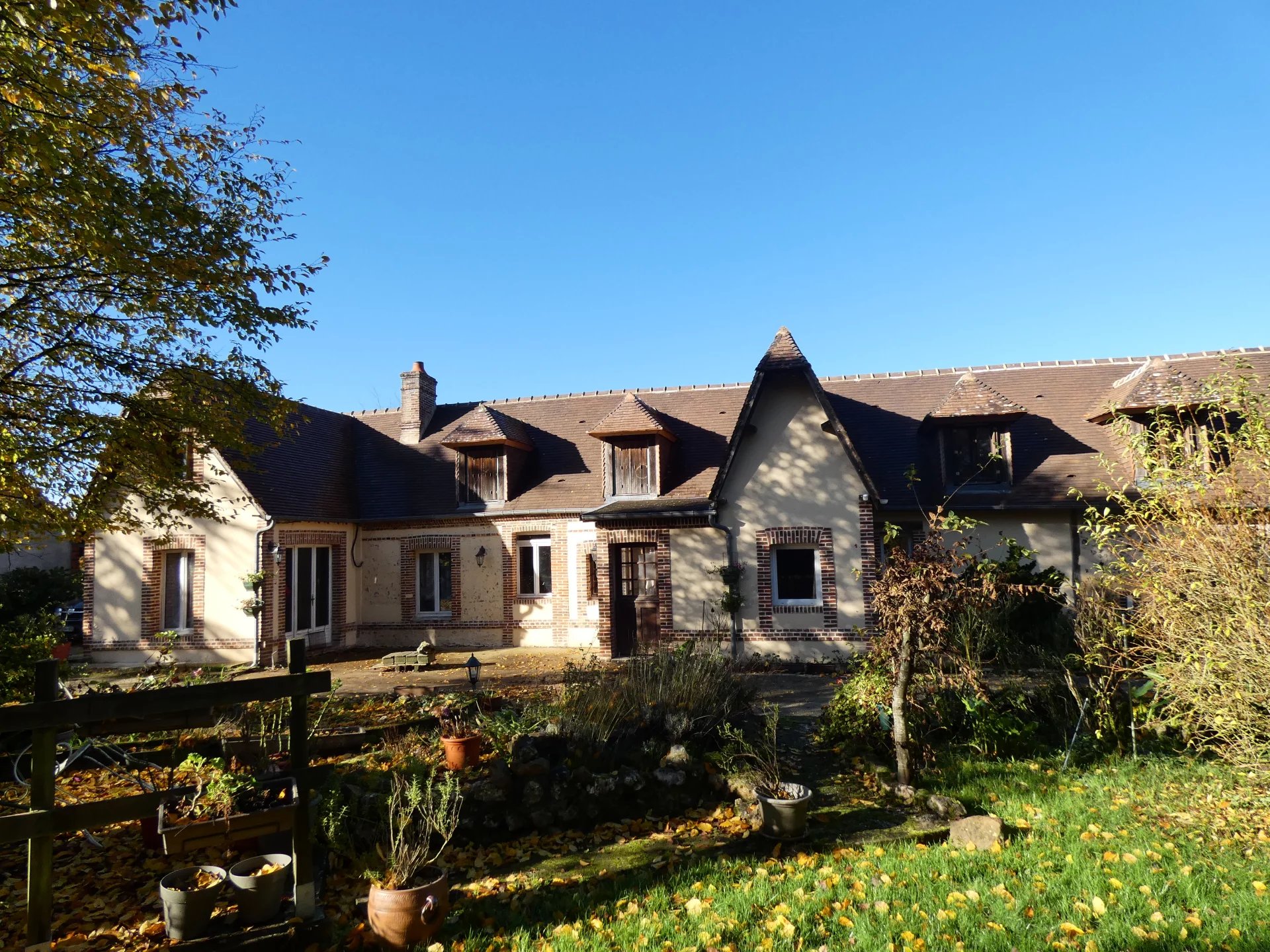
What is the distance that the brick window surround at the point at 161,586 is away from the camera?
15047 millimetres

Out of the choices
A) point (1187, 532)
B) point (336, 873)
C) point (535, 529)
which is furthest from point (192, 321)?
point (1187, 532)

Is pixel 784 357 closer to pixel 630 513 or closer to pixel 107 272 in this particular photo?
pixel 630 513

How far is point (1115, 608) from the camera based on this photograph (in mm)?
7828

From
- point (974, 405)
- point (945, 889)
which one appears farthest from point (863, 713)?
point (974, 405)

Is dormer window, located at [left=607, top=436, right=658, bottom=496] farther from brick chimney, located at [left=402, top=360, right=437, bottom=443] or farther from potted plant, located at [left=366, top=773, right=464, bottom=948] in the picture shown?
potted plant, located at [left=366, top=773, right=464, bottom=948]

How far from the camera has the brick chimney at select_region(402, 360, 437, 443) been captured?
19.5m

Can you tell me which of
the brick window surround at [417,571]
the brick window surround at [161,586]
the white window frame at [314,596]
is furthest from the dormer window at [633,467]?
the brick window surround at [161,586]

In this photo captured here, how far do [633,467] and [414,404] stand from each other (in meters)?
7.22

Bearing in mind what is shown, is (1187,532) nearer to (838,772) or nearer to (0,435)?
(838,772)

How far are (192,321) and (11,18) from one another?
3.49 m

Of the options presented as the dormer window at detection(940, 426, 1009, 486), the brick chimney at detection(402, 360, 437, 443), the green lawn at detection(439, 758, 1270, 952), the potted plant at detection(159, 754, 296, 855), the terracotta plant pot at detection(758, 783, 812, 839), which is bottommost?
the green lawn at detection(439, 758, 1270, 952)

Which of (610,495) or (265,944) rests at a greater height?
(610,495)

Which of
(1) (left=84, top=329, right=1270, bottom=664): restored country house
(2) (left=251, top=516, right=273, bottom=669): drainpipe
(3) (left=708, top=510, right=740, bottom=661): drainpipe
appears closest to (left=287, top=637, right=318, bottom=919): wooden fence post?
(1) (left=84, top=329, right=1270, bottom=664): restored country house

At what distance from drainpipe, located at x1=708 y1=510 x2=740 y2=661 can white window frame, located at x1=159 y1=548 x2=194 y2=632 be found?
1127 centimetres
